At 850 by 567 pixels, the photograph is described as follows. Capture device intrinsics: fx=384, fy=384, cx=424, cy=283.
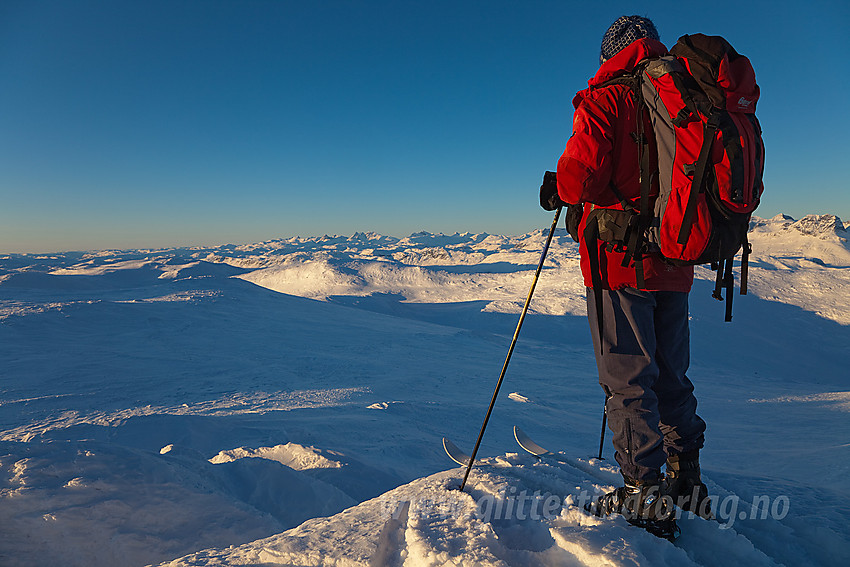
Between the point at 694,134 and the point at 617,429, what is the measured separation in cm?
127

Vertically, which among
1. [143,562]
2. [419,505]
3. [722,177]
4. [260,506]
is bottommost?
[260,506]

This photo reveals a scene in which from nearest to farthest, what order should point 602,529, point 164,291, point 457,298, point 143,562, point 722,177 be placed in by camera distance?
point 722,177, point 602,529, point 143,562, point 164,291, point 457,298

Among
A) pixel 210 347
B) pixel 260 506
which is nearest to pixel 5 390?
pixel 210 347

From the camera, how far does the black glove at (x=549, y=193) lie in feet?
6.19

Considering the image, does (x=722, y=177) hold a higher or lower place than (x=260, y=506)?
higher

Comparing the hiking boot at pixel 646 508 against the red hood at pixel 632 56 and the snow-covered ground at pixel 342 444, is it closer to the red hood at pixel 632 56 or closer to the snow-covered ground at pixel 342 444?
the snow-covered ground at pixel 342 444

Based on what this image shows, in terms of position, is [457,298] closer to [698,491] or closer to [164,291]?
[164,291]

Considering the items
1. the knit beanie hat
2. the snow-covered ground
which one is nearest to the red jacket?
the knit beanie hat

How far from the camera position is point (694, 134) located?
4.75 ft

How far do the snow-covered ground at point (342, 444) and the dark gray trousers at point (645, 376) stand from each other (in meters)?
0.34

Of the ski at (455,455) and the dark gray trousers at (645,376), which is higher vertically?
the dark gray trousers at (645,376)

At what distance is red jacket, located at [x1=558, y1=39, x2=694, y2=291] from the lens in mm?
1626

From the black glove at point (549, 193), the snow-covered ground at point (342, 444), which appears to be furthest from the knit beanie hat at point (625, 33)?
the snow-covered ground at point (342, 444)

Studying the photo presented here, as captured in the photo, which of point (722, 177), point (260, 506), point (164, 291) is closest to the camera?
point (722, 177)
